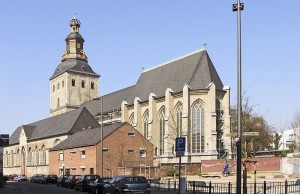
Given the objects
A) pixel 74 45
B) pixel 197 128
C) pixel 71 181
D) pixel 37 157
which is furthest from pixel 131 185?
pixel 74 45

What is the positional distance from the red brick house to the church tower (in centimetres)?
4769

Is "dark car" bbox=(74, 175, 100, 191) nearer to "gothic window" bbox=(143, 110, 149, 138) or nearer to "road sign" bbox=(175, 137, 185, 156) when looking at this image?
"road sign" bbox=(175, 137, 185, 156)

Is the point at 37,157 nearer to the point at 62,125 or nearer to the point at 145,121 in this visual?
the point at 62,125

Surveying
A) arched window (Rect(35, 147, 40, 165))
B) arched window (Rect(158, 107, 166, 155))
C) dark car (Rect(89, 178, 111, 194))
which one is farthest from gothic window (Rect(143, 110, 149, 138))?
dark car (Rect(89, 178, 111, 194))

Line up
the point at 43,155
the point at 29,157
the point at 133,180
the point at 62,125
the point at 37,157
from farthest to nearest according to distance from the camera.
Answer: the point at 29,157, the point at 37,157, the point at 43,155, the point at 62,125, the point at 133,180

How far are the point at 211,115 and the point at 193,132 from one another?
4041 mm

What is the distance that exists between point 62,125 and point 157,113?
62.6ft

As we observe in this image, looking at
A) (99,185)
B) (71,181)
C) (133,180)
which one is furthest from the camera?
(71,181)

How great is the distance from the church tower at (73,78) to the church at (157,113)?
0.25 meters

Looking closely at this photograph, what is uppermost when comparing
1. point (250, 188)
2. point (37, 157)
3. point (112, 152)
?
point (250, 188)

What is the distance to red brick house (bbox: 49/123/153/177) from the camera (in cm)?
5709

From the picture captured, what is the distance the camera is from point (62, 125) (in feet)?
278

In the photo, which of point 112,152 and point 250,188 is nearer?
point 250,188

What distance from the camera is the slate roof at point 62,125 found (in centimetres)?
8056
